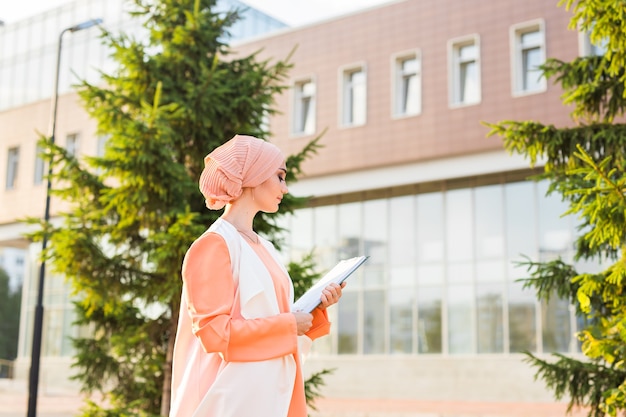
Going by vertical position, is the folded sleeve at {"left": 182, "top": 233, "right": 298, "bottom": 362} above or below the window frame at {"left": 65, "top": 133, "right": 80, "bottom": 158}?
below

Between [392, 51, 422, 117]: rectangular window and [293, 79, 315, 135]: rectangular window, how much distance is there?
3.11 metres

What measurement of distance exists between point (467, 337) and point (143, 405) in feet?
55.3

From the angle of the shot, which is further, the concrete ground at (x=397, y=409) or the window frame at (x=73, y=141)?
the window frame at (x=73, y=141)

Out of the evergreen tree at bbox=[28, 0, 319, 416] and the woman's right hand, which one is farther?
the evergreen tree at bbox=[28, 0, 319, 416]

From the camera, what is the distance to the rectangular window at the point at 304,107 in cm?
2806

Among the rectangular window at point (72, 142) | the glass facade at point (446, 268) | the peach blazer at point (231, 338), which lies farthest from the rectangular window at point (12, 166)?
the peach blazer at point (231, 338)

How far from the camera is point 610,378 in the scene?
7.96 m

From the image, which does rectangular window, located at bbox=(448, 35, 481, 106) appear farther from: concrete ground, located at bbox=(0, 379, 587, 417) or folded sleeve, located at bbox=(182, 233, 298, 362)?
folded sleeve, located at bbox=(182, 233, 298, 362)

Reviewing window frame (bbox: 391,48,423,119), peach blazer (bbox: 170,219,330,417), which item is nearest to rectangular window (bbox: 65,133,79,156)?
window frame (bbox: 391,48,423,119)

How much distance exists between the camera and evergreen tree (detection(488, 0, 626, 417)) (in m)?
7.02

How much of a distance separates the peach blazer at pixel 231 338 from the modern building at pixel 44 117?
31.5m

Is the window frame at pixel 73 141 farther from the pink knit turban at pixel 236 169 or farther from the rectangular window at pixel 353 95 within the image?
the pink knit turban at pixel 236 169

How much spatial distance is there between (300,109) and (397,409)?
11417 millimetres

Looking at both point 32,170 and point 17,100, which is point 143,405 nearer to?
point 32,170
